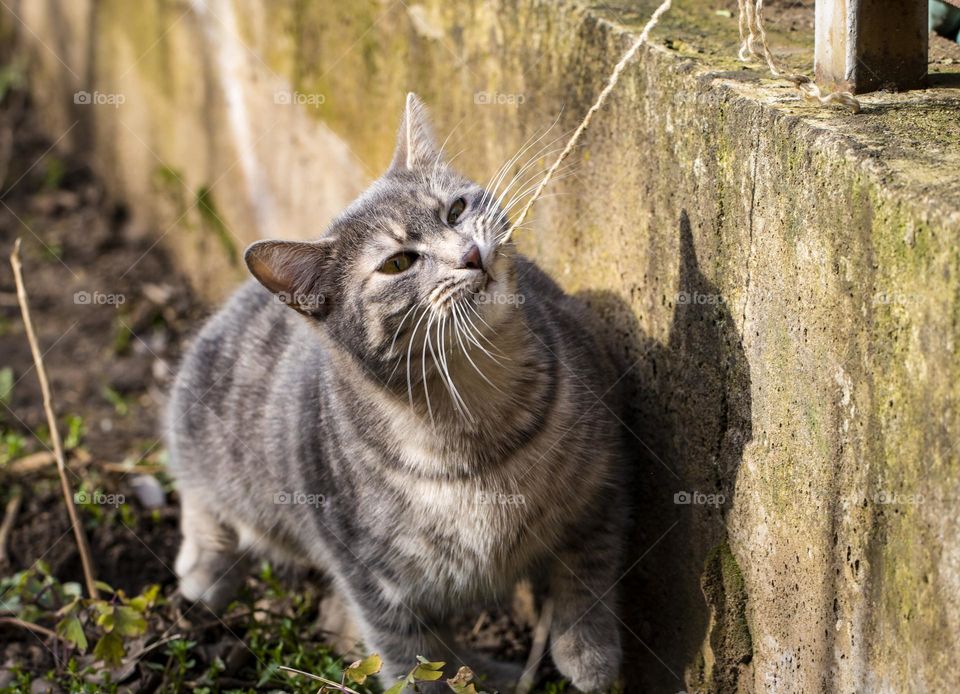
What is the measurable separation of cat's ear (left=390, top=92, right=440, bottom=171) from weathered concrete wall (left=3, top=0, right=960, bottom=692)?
392 mm

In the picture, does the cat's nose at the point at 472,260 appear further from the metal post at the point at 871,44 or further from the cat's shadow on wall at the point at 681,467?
the metal post at the point at 871,44

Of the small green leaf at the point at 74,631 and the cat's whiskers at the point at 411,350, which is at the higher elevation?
the cat's whiskers at the point at 411,350

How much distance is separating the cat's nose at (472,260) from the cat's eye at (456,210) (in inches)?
10.1

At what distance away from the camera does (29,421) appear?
523cm

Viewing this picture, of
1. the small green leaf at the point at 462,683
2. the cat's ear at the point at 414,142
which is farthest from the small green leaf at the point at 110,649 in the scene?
the cat's ear at the point at 414,142

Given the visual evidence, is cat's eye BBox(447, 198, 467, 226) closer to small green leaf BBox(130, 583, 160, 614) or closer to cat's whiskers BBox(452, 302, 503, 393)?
cat's whiskers BBox(452, 302, 503, 393)

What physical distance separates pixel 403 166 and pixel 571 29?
628 mm

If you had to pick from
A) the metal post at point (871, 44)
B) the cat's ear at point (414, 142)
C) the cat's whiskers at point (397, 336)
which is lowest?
the cat's whiskers at point (397, 336)

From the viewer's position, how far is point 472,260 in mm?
2682

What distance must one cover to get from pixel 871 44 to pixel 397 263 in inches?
48.6

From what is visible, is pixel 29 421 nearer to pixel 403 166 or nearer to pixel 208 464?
pixel 208 464

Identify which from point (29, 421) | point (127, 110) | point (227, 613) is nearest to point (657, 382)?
point (227, 613)

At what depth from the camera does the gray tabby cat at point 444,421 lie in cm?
281

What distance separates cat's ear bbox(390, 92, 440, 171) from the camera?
10.6ft
